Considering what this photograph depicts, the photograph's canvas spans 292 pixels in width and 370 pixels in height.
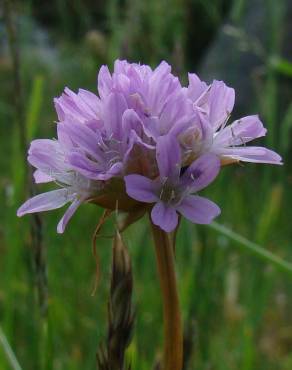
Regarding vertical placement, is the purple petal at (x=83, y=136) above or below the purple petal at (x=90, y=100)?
below

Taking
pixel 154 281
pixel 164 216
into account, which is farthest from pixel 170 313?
pixel 154 281

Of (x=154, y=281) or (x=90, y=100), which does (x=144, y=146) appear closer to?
(x=90, y=100)

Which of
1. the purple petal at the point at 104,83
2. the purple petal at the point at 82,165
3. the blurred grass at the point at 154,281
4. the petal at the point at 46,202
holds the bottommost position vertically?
the blurred grass at the point at 154,281

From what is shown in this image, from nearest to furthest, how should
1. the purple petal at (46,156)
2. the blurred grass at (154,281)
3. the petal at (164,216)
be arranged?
the petal at (164,216)
the purple petal at (46,156)
the blurred grass at (154,281)

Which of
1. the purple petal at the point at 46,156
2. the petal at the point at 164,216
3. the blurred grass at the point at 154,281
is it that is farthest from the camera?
the blurred grass at the point at 154,281

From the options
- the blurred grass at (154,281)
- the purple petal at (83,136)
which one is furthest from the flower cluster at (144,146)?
the blurred grass at (154,281)

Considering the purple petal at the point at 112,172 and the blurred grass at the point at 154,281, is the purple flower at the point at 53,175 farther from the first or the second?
the blurred grass at the point at 154,281
